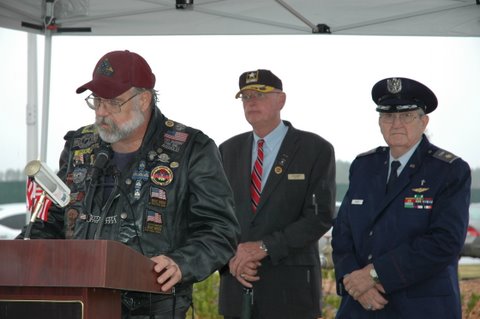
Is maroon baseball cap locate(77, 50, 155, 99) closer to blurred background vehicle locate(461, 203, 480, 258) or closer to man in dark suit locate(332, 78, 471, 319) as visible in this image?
man in dark suit locate(332, 78, 471, 319)

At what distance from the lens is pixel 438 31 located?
631 cm

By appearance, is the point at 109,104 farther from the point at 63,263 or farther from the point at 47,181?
the point at 63,263

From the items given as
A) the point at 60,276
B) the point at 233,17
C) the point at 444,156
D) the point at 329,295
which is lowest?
the point at 329,295

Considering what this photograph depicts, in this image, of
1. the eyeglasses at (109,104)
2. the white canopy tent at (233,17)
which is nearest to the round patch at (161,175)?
the eyeglasses at (109,104)

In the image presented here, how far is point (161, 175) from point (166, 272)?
25.7 inches

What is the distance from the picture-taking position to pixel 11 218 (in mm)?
10875

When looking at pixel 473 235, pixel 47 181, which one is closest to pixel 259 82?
pixel 473 235

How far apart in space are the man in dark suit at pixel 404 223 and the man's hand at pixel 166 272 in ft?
5.06

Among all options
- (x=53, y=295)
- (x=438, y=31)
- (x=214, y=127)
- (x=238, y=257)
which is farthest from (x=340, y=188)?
(x=53, y=295)

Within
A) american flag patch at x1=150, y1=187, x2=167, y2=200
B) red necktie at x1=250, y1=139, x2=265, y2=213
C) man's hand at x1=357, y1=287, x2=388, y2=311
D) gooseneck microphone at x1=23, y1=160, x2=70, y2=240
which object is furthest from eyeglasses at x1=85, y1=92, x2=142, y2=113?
red necktie at x1=250, y1=139, x2=265, y2=213

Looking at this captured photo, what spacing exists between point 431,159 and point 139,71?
1.65 meters

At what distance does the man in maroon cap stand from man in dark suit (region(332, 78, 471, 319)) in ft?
3.58

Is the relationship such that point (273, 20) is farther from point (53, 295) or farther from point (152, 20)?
point (53, 295)

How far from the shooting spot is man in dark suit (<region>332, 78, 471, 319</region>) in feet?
13.7
